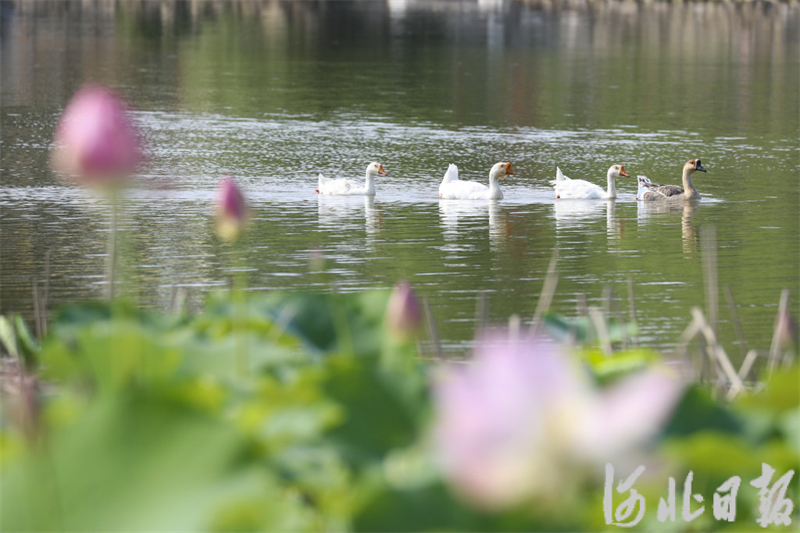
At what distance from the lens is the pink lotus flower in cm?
187

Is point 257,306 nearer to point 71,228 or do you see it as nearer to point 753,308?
point 753,308

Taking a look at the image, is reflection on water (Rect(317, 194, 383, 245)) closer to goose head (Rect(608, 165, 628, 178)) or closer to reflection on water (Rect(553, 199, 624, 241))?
reflection on water (Rect(553, 199, 624, 241))

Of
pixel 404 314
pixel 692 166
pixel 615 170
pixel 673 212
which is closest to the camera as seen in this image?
pixel 404 314

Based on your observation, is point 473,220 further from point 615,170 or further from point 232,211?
point 232,211

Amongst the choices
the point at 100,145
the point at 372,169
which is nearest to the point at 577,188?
the point at 372,169

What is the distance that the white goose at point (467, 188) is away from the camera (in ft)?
78.7

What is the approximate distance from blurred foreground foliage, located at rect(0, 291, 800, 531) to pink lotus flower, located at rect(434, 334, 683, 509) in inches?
5.3

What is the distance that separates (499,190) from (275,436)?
69.9 ft

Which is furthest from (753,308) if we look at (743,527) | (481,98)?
(481,98)

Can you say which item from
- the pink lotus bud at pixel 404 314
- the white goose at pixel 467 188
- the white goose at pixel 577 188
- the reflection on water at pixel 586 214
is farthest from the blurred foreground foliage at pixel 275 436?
the white goose at pixel 577 188

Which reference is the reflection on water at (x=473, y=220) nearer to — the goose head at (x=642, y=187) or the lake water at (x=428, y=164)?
the lake water at (x=428, y=164)

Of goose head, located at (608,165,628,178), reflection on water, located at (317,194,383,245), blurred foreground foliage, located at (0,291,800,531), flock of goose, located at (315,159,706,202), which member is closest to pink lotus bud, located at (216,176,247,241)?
blurred foreground foliage, located at (0,291,800,531)

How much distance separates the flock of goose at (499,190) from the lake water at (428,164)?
0.29m

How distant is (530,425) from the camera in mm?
1887
